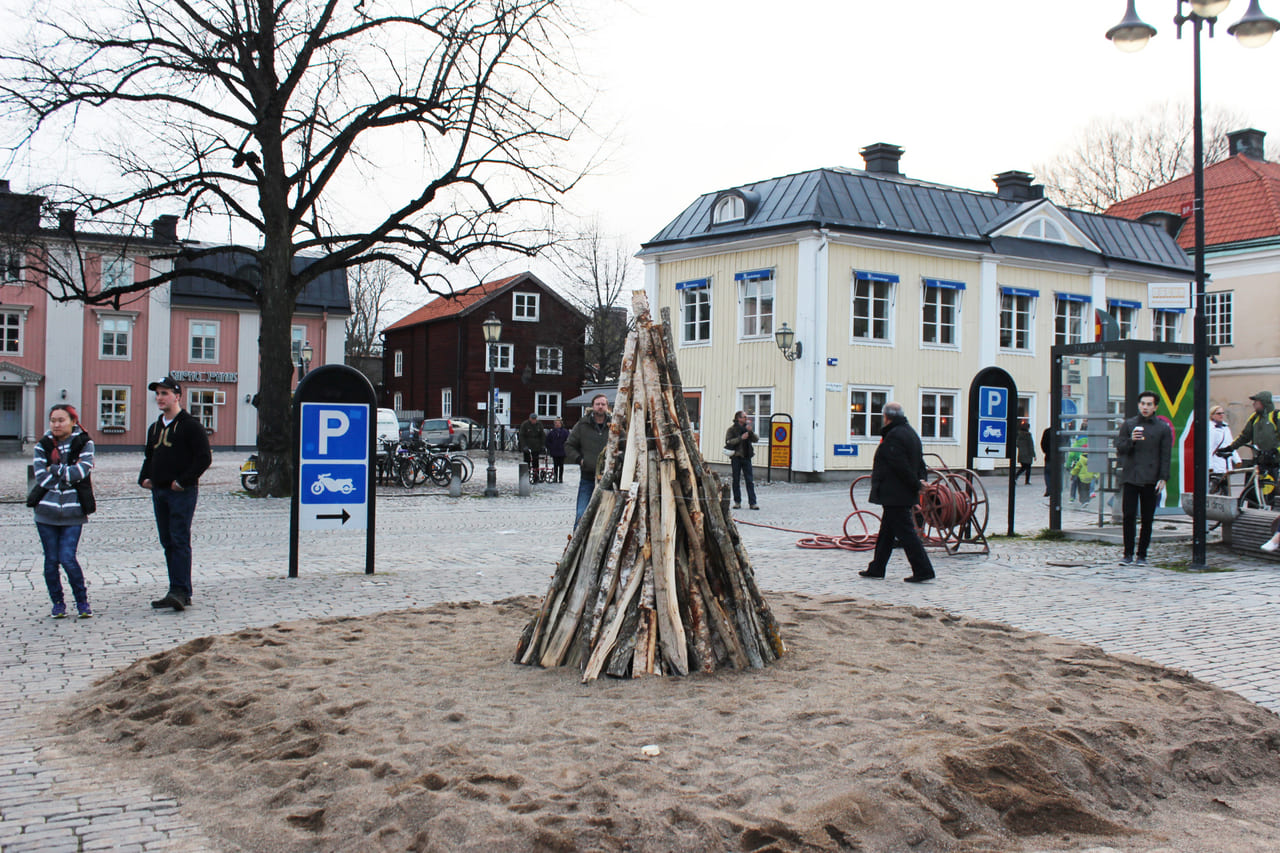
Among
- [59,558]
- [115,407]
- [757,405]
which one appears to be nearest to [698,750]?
[59,558]

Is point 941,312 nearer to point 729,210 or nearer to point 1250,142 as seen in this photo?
point 729,210

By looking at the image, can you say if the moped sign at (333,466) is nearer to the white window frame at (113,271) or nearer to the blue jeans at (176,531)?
the blue jeans at (176,531)

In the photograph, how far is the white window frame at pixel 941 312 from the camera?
97.5ft

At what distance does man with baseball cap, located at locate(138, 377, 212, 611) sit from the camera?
8297 mm

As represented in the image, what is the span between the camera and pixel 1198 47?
11.5m

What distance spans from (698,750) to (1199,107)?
32.9 ft

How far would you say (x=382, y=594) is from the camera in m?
9.07

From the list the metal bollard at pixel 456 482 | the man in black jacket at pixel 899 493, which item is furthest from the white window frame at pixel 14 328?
the man in black jacket at pixel 899 493

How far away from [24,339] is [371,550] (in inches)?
1632

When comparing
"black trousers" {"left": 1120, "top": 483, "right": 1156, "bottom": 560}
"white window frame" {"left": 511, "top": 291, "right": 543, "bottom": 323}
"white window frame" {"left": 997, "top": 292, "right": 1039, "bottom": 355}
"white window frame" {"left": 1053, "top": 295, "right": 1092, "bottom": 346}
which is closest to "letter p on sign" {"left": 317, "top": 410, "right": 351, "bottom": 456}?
"black trousers" {"left": 1120, "top": 483, "right": 1156, "bottom": 560}

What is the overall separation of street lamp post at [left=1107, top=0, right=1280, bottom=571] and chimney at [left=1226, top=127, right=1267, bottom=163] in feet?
121

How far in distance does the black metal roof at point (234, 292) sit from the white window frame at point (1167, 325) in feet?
111

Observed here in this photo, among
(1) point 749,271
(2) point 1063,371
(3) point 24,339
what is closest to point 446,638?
(2) point 1063,371

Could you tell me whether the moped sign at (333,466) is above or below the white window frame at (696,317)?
below
